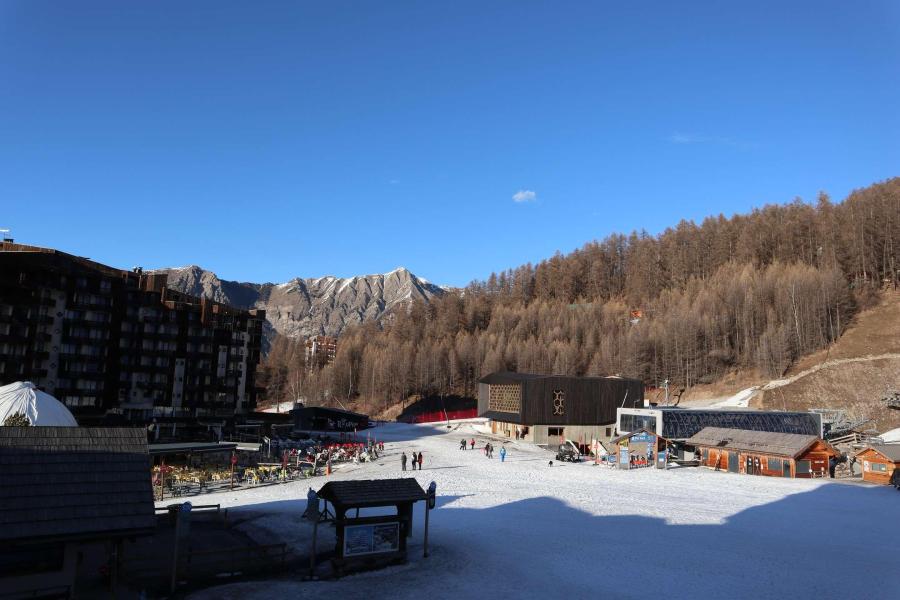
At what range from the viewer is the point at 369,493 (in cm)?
2081

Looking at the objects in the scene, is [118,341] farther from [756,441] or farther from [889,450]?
[889,450]

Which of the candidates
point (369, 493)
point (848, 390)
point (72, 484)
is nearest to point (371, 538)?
point (369, 493)

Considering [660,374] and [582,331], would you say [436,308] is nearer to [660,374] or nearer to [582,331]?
[582,331]

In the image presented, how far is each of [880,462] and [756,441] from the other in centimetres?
826

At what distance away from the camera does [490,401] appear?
79.0m

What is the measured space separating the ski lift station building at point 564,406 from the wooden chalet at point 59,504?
56.0 metres

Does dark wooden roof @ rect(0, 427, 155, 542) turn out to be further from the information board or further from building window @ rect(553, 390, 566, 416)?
building window @ rect(553, 390, 566, 416)

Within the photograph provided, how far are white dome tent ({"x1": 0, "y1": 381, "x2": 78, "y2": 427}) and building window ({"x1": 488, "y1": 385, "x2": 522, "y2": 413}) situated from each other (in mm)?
47069

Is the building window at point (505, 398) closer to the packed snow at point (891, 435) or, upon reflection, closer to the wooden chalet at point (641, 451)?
the wooden chalet at point (641, 451)

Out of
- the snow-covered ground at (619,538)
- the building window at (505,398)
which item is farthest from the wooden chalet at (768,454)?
the building window at (505,398)

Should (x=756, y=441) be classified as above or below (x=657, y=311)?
below

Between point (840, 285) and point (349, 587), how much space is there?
4202 inches

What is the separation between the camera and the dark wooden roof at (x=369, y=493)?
2023 cm

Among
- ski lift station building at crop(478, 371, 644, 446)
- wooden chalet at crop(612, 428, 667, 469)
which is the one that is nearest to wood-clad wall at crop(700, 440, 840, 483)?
wooden chalet at crop(612, 428, 667, 469)
